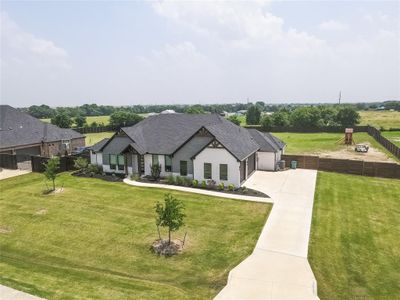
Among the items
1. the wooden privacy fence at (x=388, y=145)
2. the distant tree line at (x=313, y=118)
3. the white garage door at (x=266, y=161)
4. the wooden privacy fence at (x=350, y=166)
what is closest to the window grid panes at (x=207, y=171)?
the white garage door at (x=266, y=161)

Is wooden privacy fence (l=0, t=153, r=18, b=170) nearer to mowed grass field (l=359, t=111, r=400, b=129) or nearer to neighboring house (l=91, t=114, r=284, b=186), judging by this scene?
neighboring house (l=91, t=114, r=284, b=186)

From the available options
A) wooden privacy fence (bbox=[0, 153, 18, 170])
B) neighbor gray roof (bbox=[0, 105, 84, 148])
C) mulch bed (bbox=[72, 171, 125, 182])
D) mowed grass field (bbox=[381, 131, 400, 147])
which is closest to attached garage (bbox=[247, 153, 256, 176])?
mulch bed (bbox=[72, 171, 125, 182])

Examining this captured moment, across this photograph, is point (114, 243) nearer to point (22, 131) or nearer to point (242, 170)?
point (242, 170)

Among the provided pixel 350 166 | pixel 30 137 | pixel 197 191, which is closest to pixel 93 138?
pixel 30 137

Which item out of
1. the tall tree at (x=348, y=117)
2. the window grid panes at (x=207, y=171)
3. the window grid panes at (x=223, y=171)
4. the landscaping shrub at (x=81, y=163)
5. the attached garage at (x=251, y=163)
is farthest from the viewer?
the tall tree at (x=348, y=117)

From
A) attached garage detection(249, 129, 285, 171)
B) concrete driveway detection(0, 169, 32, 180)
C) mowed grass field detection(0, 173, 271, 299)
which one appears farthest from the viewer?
attached garage detection(249, 129, 285, 171)

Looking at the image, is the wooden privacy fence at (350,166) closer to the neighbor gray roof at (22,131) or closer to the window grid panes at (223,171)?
the window grid panes at (223,171)
